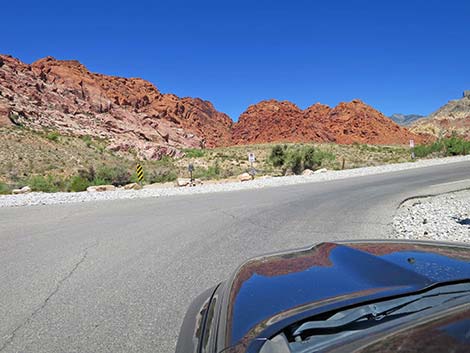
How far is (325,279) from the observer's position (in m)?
1.85

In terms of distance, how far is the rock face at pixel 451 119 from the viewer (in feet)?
335

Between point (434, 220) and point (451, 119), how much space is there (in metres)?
128

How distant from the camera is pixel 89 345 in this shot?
2.88m

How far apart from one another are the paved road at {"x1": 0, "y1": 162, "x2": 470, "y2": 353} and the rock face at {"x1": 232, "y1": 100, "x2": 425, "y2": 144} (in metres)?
104

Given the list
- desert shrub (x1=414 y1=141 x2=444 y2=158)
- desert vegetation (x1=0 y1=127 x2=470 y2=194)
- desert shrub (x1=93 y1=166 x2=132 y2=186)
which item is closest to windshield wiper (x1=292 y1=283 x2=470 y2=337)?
desert vegetation (x1=0 y1=127 x2=470 y2=194)

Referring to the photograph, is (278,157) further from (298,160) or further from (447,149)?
(447,149)

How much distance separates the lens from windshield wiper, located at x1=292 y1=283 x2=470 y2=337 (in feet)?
4.64

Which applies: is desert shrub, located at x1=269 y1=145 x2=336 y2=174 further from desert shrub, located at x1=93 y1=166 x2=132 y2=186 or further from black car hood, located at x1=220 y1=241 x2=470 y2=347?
black car hood, located at x1=220 y1=241 x2=470 y2=347

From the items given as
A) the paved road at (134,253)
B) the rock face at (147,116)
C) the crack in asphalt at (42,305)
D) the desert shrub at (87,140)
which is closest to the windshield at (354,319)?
the paved road at (134,253)

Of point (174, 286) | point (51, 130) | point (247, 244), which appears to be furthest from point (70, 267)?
point (51, 130)

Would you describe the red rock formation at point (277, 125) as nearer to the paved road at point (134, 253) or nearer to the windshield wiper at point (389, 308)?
the paved road at point (134, 253)

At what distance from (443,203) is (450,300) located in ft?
27.9

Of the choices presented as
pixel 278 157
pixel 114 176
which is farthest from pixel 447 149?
pixel 114 176

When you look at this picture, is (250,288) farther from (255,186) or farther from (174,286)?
(255,186)
